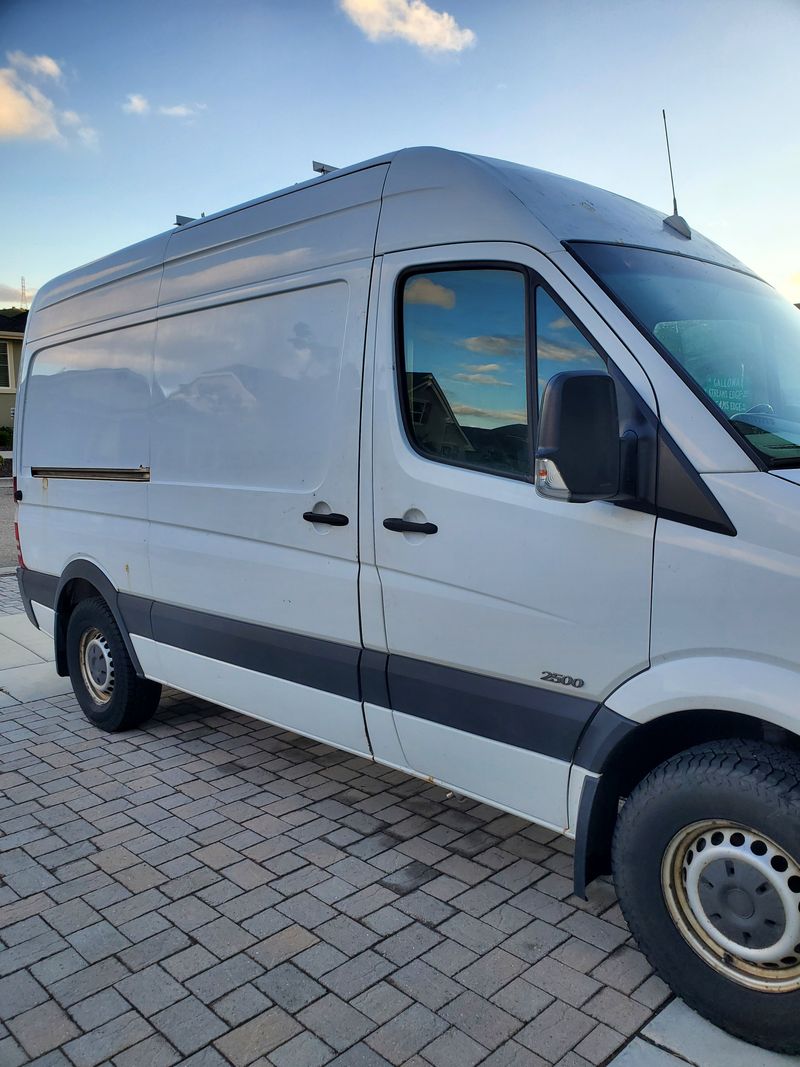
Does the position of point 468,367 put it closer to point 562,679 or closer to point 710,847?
point 562,679

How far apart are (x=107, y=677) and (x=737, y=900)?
3792mm

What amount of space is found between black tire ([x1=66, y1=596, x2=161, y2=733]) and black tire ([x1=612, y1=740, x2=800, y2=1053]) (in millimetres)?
3227

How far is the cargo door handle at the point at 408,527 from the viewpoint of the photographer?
301 centimetres

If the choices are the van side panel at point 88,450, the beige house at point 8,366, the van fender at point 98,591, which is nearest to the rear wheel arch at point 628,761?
the van side panel at point 88,450

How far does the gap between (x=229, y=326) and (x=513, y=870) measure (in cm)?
261

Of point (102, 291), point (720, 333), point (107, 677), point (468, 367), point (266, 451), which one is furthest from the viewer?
point (107, 677)

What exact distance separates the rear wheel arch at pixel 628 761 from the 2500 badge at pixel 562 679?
7.8 inches

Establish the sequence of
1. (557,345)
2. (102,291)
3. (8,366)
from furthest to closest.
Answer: (8,366) → (102,291) → (557,345)

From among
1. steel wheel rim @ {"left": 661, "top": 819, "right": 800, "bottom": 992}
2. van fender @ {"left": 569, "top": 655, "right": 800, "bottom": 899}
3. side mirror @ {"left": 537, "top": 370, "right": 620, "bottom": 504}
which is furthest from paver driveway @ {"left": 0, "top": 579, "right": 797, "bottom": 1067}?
side mirror @ {"left": 537, "top": 370, "right": 620, "bottom": 504}

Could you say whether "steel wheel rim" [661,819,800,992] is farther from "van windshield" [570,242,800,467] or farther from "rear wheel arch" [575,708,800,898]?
"van windshield" [570,242,800,467]

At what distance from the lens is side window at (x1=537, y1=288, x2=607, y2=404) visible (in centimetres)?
262

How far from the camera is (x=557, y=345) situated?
2.70 m

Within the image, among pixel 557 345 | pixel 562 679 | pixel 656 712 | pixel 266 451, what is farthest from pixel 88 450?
pixel 656 712

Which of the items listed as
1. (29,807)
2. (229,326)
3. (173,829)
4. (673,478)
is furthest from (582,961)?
(229,326)
